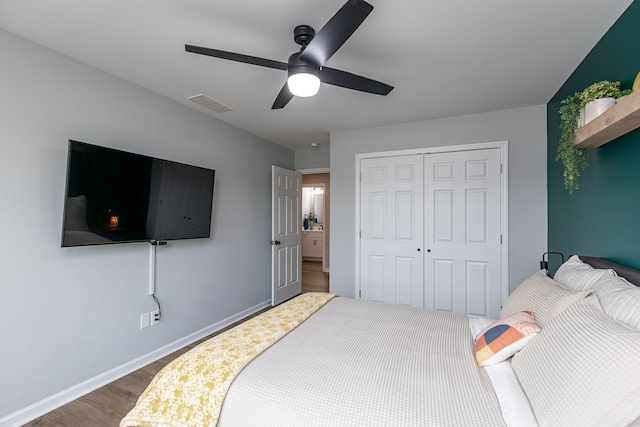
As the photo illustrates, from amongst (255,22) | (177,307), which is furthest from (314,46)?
(177,307)

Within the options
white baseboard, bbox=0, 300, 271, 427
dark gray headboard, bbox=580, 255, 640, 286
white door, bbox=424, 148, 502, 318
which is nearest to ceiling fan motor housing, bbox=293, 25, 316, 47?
dark gray headboard, bbox=580, 255, 640, 286

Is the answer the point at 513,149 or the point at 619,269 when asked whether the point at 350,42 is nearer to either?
the point at 619,269

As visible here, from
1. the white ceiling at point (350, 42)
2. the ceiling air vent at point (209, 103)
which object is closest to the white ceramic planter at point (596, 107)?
the white ceiling at point (350, 42)

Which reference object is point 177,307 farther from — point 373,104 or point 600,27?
point 600,27

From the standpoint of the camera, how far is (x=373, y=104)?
2904 mm

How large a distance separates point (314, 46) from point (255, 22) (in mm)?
570

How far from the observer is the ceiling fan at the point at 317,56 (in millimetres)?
1223

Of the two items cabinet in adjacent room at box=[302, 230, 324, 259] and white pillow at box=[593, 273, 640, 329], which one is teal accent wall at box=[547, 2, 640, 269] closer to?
white pillow at box=[593, 273, 640, 329]

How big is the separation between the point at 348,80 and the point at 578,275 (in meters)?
1.63

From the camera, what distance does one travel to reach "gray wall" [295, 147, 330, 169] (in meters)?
4.76

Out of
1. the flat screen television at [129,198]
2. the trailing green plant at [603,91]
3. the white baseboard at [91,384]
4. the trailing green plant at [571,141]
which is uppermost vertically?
the trailing green plant at [603,91]

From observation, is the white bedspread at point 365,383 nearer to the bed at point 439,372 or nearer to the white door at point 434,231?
the bed at point 439,372

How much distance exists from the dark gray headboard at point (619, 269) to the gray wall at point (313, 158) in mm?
3513

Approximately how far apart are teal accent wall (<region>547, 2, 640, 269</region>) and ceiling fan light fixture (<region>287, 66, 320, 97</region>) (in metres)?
1.65
